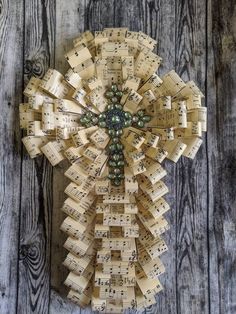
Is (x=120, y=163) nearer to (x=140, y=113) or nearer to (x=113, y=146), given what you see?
(x=113, y=146)

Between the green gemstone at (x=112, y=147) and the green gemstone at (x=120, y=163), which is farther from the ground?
the green gemstone at (x=112, y=147)

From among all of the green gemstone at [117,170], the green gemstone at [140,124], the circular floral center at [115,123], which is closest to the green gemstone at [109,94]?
the circular floral center at [115,123]

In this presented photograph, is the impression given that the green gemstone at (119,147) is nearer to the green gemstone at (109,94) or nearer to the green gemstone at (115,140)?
the green gemstone at (115,140)

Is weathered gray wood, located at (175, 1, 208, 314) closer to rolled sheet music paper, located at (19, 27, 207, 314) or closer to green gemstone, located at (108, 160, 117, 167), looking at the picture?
rolled sheet music paper, located at (19, 27, 207, 314)

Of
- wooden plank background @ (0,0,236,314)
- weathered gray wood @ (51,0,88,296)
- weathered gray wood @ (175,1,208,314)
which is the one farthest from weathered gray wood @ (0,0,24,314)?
weathered gray wood @ (175,1,208,314)

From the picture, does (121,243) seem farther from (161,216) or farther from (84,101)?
(84,101)

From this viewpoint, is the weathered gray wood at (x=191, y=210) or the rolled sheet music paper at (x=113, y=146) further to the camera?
the weathered gray wood at (x=191, y=210)

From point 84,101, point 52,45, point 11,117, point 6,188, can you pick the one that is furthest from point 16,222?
point 52,45
